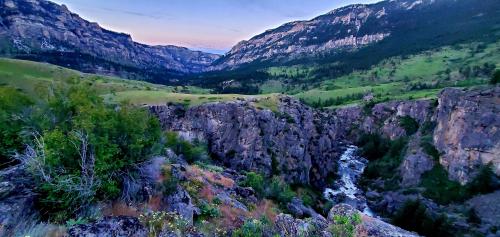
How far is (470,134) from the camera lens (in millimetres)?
85312

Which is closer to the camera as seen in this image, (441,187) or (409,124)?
(441,187)

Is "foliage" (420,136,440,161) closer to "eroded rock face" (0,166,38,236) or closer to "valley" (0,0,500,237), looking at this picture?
"valley" (0,0,500,237)

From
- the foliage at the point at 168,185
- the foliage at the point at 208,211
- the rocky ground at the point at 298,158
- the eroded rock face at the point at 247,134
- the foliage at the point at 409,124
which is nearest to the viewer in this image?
the foliage at the point at 168,185

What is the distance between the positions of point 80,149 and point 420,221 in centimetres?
6827

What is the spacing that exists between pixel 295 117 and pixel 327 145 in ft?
75.9

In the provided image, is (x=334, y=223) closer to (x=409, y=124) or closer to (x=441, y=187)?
(x=441, y=187)

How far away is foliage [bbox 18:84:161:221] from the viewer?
1298 centimetres

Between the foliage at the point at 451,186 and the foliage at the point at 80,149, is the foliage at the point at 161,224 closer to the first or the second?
the foliage at the point at 80,149

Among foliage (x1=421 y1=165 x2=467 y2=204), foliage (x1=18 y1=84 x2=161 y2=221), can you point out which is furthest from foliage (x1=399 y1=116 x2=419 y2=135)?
foliage (x1=18 y1=84 x2=161 y2=221)

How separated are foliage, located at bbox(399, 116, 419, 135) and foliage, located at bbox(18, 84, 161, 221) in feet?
442

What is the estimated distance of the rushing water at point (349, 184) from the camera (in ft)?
285

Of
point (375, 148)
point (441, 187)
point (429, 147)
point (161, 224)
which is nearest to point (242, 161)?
point (441, 187)

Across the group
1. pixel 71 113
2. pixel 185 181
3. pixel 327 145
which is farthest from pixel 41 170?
pixel 327 145

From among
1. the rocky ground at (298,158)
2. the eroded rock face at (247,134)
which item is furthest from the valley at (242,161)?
the eroded rock face at (247,134)
